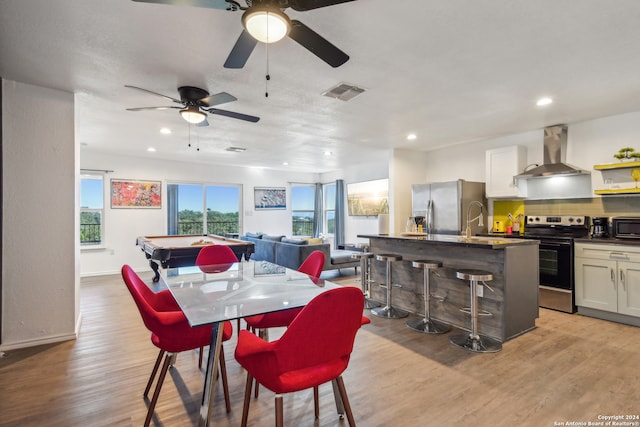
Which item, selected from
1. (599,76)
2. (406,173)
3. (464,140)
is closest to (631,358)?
(599,76)

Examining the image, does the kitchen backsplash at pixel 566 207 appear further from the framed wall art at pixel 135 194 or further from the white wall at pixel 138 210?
the framed wall art at pixel 135 194

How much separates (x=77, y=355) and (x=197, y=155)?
4.88 metres

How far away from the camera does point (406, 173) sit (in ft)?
21.1

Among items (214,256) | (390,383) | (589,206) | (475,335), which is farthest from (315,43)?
(589,206)

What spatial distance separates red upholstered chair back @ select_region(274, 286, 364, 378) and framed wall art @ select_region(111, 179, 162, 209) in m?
7.02

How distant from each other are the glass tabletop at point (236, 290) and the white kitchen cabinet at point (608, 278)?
142 inches

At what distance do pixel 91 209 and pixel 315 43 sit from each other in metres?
6.96

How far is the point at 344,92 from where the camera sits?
3.41 m

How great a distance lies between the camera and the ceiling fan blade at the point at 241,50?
1900mm

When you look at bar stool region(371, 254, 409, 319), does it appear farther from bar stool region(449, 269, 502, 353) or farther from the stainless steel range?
the stainless steel range

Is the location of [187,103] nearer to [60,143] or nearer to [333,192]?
[60,143]

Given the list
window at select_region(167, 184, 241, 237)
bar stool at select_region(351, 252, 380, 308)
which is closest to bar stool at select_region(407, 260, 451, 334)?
bar stool at select_region(351, 252, 380, 308)

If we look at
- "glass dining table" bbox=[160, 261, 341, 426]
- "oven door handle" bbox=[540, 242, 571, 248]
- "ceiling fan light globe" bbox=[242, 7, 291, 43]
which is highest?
"ceiling fan light globe" bbox=[242, 7, 291, 43]

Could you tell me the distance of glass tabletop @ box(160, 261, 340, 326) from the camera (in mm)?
1640
